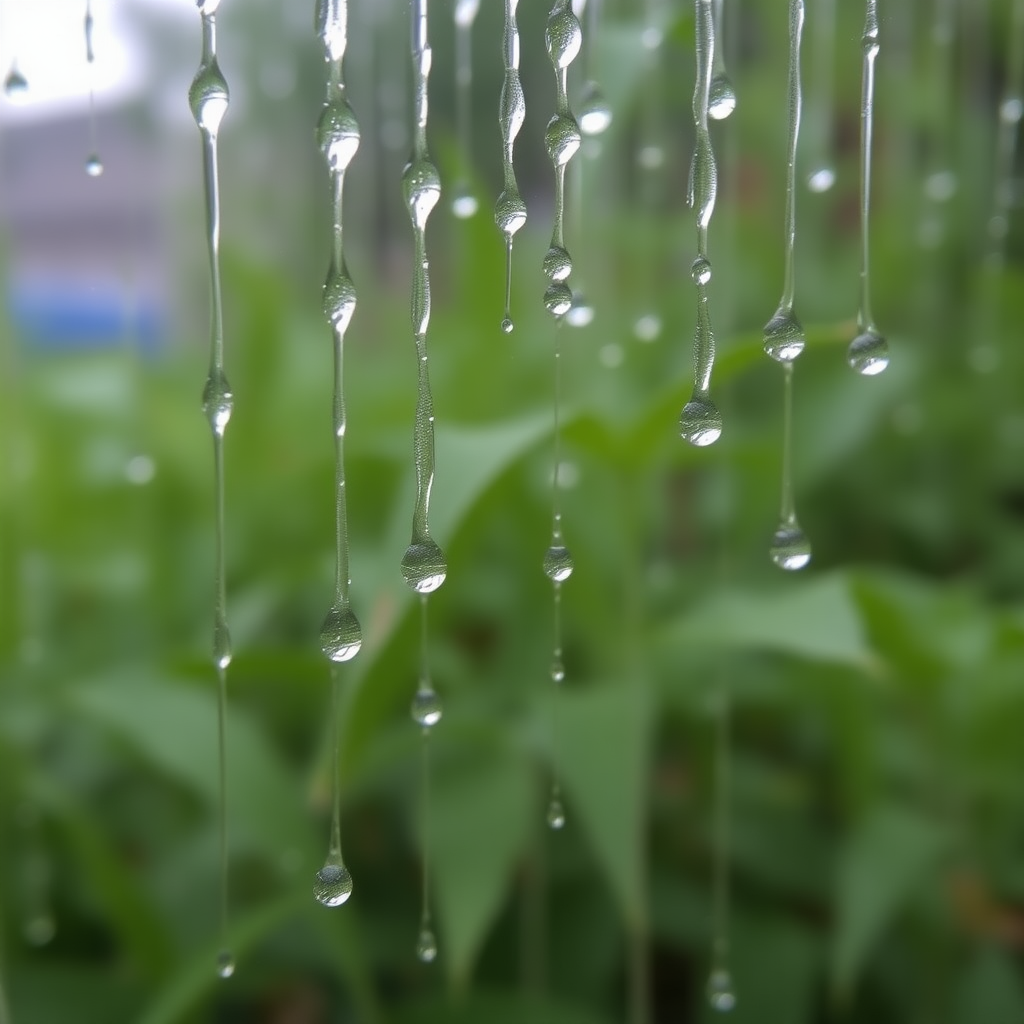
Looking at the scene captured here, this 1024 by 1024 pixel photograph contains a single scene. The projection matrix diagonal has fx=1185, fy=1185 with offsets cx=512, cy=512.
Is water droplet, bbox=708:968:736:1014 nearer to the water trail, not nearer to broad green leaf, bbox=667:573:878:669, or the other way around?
broad green leaf, bbox=667:573:878:669

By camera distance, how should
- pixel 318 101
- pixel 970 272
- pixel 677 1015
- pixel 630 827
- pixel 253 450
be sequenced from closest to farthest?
pixel 630 827 < pixel 677 1015 < pixel 253 450 < pixel 970 272 < pixel 318 101

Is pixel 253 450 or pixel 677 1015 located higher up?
pixel 253 450

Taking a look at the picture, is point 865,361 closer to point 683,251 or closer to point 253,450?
point 253,450

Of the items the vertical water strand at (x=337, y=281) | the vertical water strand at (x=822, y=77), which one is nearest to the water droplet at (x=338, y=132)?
the vertical water strand at (x=337, y=281)

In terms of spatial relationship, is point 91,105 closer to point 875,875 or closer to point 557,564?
point 557,564

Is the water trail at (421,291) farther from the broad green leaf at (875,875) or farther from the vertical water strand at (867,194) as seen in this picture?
the broad green leaf at (875,875)

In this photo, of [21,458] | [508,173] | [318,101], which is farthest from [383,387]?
[318,101]

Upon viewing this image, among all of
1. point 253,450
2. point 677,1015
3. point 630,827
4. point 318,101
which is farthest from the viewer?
point 318,101
